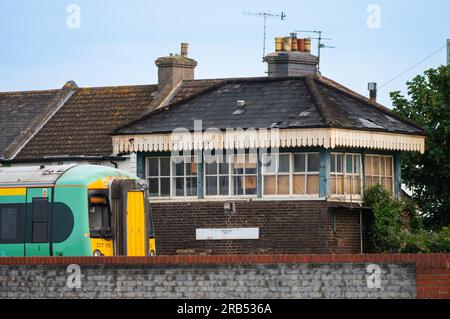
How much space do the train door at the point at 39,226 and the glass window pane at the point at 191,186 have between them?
23.3ft

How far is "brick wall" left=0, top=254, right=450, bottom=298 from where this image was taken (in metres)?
27.5

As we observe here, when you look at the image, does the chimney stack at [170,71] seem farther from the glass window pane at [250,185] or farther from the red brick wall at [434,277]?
the red brick wall at [434,277]

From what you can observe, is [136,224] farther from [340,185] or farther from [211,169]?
[340,185]

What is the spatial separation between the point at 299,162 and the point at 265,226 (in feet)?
6.19

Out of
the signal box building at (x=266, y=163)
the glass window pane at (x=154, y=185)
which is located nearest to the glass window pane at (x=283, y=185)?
the signal box building at (x=266, y=163)

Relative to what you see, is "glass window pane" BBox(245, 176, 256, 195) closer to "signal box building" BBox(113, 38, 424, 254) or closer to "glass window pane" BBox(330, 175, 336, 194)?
"signal box building" BBox(113, 38, 424, 254)

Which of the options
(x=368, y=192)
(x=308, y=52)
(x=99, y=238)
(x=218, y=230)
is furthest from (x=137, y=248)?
(x=308, y=52)

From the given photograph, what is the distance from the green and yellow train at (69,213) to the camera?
34281 mm

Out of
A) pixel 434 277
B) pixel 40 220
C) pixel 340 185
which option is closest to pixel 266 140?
pixel 340 185

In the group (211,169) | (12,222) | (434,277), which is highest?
(211,169)

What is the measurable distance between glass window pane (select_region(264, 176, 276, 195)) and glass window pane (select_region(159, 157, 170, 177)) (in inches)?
116

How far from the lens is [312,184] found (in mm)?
39469

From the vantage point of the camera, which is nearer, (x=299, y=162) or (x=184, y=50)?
(x=299, y=162)

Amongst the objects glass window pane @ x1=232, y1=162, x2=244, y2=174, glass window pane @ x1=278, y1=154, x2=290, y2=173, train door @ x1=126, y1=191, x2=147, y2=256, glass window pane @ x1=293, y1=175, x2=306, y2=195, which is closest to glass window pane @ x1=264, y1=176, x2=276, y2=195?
glass window pane @ x1=278, y1=154, x2=290, y2=173
